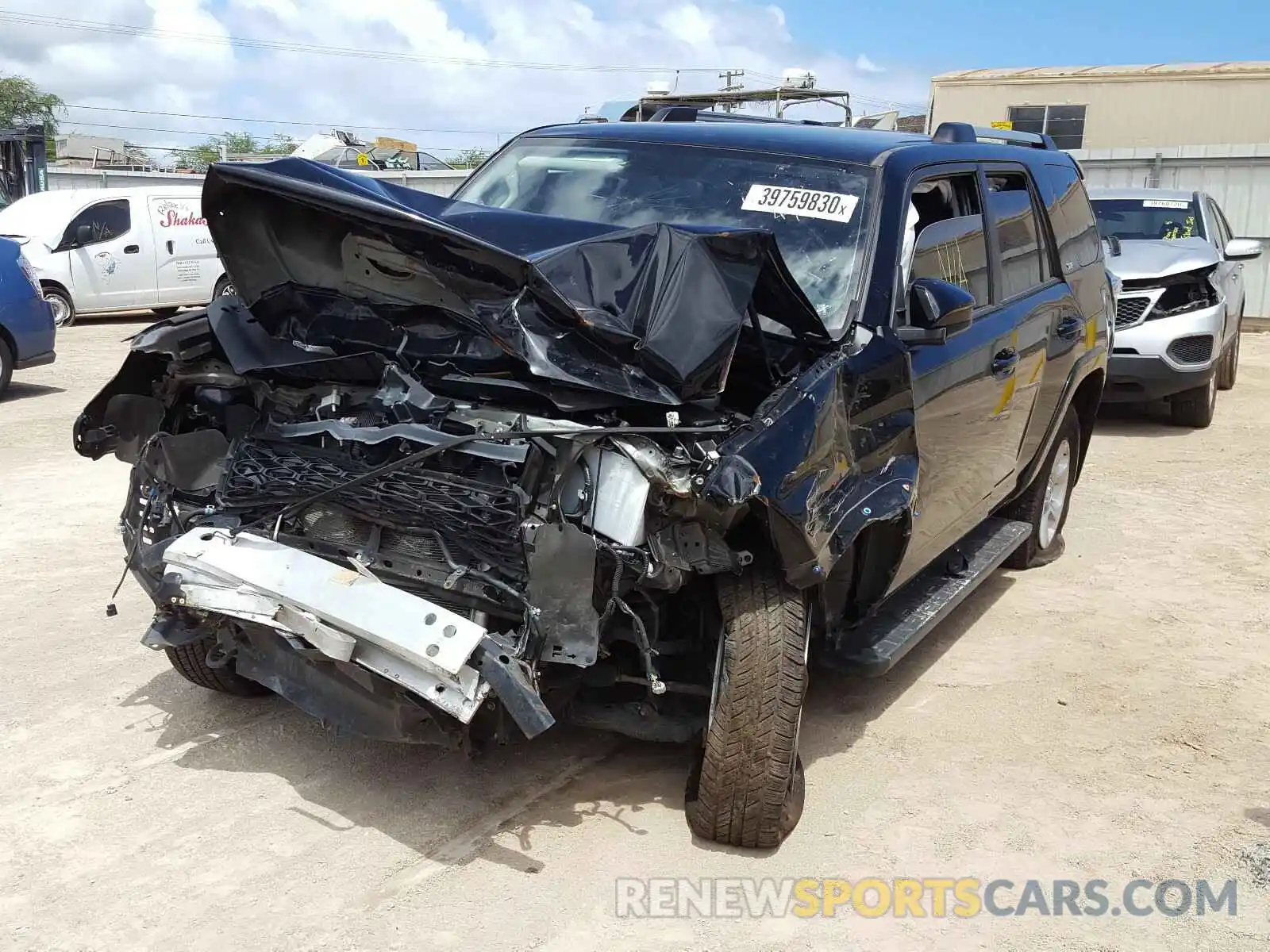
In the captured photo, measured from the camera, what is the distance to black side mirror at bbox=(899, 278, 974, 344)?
13.4ft

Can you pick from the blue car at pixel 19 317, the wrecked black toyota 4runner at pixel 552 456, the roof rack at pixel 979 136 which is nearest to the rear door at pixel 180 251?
the blue car at pixel 19 317

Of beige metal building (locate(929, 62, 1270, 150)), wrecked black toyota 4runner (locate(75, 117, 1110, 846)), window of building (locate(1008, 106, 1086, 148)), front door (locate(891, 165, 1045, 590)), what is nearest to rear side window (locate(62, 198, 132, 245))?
wrecked black toyota 4runner (locate(75, 117, 1110, 846))

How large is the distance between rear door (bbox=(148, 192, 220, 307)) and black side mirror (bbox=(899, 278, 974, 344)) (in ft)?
44.1

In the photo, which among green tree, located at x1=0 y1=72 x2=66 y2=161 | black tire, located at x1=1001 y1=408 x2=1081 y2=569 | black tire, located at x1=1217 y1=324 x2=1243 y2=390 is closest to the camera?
black tire, located at x1=1001 y1=408 x2=1081 y2=569

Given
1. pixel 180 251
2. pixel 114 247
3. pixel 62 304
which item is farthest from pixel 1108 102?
pixel 62 304

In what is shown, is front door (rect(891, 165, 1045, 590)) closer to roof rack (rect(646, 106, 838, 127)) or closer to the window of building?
roof rack (rect(646, 106, 838, 127))

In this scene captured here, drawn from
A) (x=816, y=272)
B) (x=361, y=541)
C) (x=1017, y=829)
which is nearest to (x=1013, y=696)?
(x=1017, y=829)

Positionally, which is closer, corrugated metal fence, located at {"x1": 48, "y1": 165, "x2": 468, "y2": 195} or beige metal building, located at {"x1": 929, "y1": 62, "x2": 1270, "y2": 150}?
corrugated metal fence, located at {"x1": 48, "y1": 165, "x2": 468, "y2": 195}

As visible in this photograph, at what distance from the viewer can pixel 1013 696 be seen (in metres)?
4.93

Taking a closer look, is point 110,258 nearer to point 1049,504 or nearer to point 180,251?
point 180,251

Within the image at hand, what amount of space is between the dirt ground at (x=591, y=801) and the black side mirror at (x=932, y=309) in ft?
4.90

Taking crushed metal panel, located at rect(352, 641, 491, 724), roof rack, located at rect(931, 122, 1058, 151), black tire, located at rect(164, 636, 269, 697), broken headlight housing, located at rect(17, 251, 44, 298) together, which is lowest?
black tire, located at rect(164, 636, 269, 697)

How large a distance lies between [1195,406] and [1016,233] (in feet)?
20.4

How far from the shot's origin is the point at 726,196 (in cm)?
452
